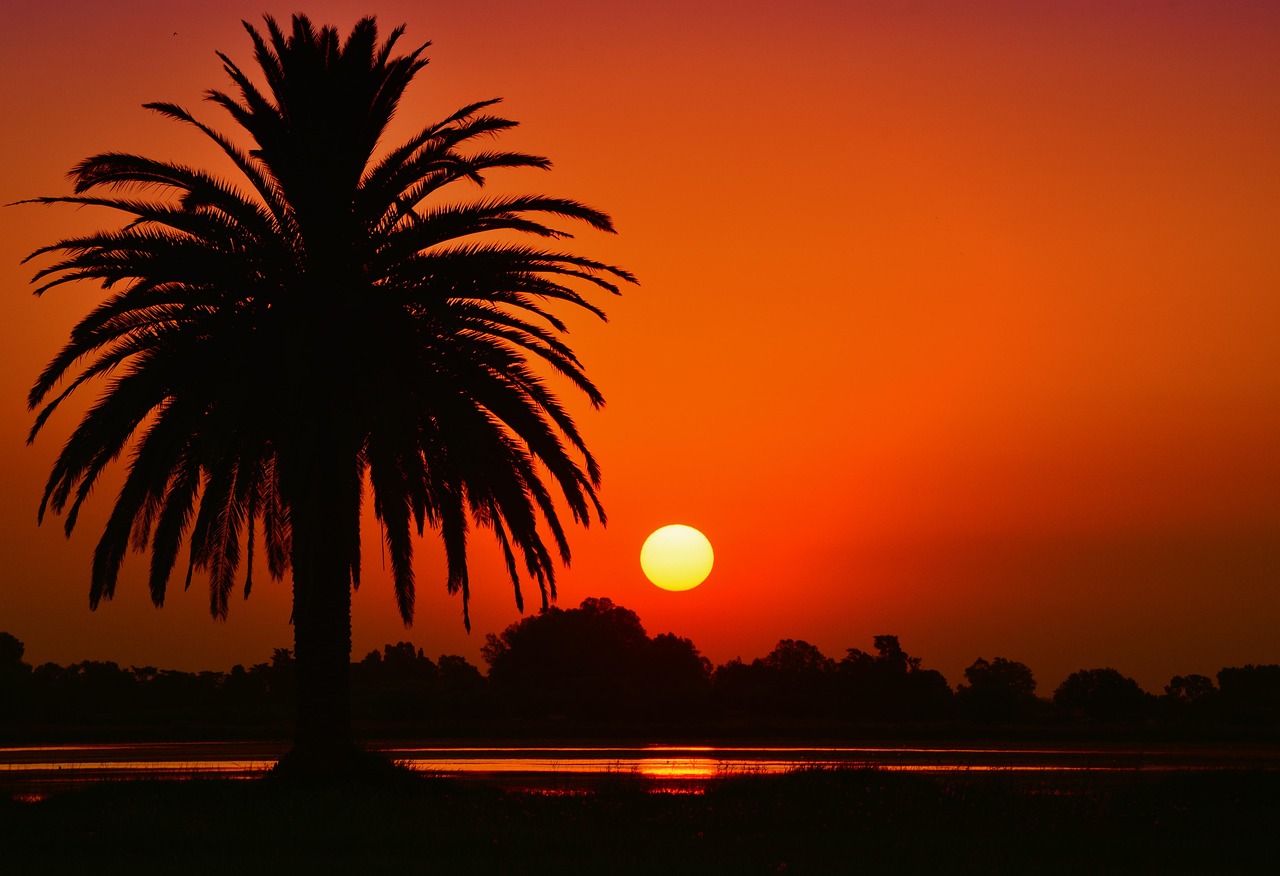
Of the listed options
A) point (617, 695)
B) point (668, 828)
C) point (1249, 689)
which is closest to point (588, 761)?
point (668, 828)

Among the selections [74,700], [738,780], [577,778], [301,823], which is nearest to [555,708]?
[74,700]

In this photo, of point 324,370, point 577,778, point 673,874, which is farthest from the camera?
point 577,778

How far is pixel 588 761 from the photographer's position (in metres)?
36.4

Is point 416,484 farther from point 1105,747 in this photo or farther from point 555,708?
point 555,708

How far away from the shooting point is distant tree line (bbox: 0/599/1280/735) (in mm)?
65875

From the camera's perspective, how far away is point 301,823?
18094 mm

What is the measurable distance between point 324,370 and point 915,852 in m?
12.9

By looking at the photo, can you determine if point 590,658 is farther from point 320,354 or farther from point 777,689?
point 320,354

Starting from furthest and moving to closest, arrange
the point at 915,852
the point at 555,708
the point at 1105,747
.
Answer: the point at 555,708 → the point at 1105,747 → the point at 915,852

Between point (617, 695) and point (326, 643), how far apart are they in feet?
160

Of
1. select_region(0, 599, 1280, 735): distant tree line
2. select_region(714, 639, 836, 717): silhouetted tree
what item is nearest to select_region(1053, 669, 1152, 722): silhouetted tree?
select_region(0, 599, 1280, 735): distant tree line

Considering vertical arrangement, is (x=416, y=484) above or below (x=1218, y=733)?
above

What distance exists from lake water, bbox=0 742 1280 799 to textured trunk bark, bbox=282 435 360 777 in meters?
3.34

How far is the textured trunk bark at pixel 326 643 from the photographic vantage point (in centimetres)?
2383
